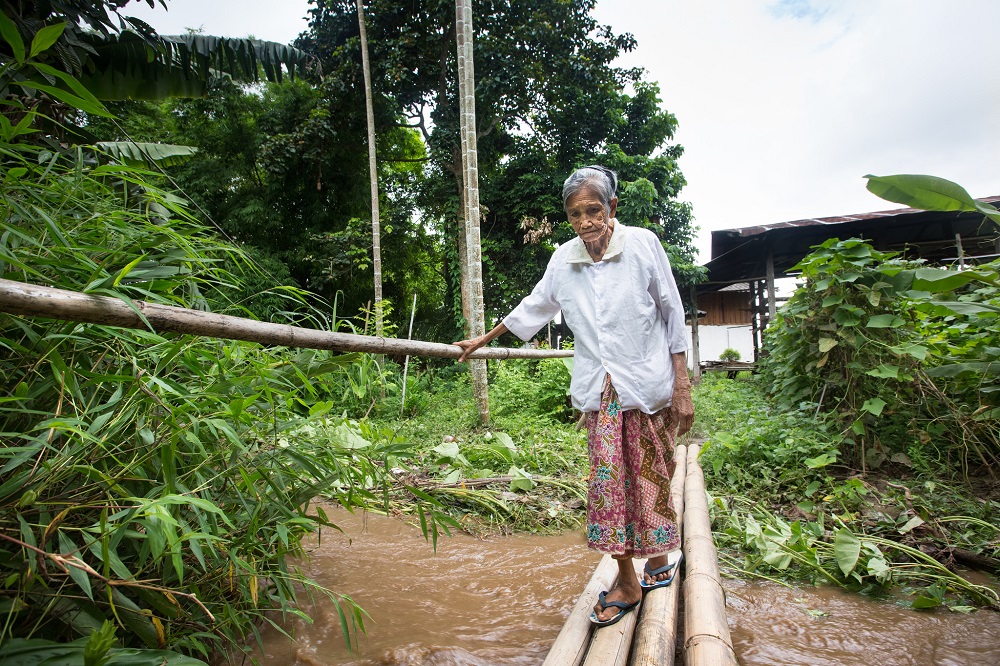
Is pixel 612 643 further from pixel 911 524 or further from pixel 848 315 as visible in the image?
pixel 848 315

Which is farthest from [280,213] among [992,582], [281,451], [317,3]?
[992,582]

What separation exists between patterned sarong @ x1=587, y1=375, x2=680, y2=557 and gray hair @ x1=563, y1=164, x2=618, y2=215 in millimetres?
713

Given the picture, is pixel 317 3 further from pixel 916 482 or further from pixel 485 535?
pixel 916 482

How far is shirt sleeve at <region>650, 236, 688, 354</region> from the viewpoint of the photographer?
6.69ft

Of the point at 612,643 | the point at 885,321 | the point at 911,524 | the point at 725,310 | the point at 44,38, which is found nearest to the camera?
the point at 44,38

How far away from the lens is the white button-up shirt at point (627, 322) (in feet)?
6.53

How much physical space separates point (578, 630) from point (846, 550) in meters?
1.56

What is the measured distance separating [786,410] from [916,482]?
49.5 inches

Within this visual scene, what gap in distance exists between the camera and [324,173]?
12562 mm

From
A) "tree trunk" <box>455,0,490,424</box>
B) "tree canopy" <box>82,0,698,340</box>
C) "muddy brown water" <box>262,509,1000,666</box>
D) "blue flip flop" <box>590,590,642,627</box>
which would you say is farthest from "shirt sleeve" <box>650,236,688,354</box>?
"tree canopy" <box>82,0,698,340</box>

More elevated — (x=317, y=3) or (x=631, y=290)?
(x=317, y=3)

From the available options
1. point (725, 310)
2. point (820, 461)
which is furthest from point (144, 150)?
point (725, 310)

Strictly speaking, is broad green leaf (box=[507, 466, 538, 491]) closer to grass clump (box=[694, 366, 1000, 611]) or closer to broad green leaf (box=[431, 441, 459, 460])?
broad green leaf (box=[431, 441, 459, 460])

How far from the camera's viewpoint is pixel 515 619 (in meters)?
2.16
